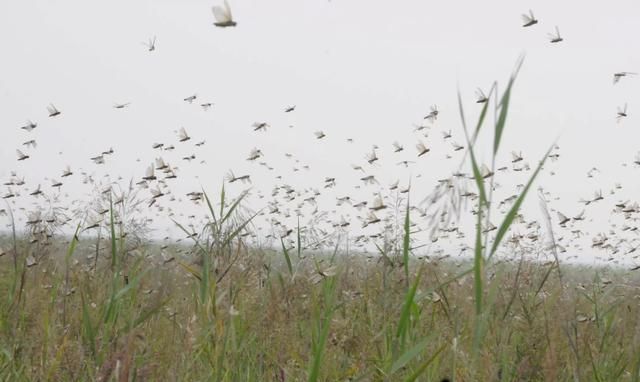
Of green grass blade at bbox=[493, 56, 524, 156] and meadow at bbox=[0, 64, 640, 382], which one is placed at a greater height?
green grass blade at bbox=[493, 56, 524, 156]

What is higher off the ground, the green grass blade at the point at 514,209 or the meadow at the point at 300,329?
A: the green grass blade at the point at 514,209

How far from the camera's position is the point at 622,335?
349cm

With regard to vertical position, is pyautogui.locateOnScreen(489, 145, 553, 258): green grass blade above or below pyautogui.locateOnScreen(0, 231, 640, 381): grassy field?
above

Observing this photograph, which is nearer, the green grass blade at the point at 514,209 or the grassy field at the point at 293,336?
the green grass blade at the point at 514,209

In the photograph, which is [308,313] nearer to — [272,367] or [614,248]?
[272,367]

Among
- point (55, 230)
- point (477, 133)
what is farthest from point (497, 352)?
point (55, 230)

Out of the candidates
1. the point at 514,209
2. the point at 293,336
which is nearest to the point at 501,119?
the point at 514,209

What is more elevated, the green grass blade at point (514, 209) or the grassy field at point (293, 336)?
the green grass blade at point (514, 209)

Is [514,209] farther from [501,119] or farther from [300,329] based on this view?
[300,329]

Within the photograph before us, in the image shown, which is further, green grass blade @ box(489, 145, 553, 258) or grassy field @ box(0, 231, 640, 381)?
grassy field @ box(0, 231, 640, 381)

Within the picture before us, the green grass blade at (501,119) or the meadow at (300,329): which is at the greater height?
the green grass blade at (501,119)

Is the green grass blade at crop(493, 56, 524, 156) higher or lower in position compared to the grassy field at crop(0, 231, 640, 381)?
higher

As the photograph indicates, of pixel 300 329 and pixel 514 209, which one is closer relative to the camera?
pixel 514 209

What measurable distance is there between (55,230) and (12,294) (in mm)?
1069
